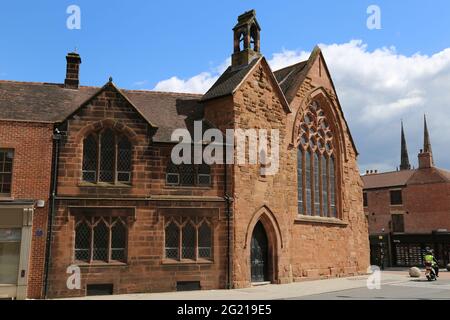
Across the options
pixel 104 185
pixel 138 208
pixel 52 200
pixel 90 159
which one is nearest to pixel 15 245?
pixel 52 200

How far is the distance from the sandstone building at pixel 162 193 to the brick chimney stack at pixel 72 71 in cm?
5

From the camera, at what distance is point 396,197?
47281 mm

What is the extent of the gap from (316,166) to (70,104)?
13912 millimetres

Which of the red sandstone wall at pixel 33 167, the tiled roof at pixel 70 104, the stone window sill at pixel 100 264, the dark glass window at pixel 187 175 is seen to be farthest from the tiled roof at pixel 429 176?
the red sandstone wall at pixel 33 167

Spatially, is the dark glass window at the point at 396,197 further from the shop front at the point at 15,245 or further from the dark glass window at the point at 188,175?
the shop front at the point at 15,245

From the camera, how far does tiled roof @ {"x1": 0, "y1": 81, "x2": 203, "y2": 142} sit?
1892cm

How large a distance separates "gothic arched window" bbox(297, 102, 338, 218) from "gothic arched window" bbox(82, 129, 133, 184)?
9.95 meters

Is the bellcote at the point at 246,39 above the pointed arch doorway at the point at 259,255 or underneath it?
above

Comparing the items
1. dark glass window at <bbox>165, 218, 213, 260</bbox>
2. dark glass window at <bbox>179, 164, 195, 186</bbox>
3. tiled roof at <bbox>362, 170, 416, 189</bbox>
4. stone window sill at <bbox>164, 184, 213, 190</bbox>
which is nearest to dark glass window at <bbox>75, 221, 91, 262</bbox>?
dark glass window at <bbox>165, 218, 213, 260</bbox>

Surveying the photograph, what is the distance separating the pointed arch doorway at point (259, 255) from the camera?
67.9 feet

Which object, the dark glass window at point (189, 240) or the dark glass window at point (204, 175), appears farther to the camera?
the dark glass window at point (204, 175)

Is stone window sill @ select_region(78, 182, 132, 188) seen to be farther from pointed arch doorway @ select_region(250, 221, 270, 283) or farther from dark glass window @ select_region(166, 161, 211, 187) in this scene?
pointed arch doorway @ select_region(250, 221, 270, 283)

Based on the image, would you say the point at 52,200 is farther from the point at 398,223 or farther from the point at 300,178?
the point at 398,223

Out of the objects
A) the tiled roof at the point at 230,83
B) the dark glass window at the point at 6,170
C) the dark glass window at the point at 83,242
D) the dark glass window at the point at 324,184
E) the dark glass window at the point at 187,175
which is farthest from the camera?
the dark glass window at the point at 324,184
